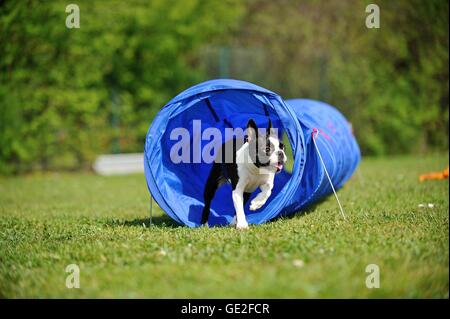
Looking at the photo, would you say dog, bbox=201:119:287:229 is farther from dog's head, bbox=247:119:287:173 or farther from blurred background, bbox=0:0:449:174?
blurred background, bbox=0:0:449:174

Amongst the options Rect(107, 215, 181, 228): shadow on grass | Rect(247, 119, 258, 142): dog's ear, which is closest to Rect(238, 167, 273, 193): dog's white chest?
Rect(247, 119, 258, 142): dog's ear

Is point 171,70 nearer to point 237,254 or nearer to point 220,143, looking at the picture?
point 220,143

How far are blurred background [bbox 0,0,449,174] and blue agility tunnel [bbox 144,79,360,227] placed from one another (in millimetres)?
5562

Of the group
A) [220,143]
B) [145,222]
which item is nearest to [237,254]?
[145,222]

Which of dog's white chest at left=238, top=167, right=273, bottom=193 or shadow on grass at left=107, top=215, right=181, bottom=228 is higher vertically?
dog's white chest at left=238, top=167, right=273, bottom=193

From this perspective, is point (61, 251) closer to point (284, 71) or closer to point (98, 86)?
point (98, 86)

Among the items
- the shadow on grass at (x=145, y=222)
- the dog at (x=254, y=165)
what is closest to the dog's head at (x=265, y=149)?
the dog at (x=254, y=165)

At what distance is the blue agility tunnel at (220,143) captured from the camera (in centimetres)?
605

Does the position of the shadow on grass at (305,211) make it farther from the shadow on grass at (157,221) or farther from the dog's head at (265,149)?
the dog's head at (265,149)

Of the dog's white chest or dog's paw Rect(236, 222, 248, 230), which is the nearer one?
dog's paw Rect(236, 222, 248, 230)

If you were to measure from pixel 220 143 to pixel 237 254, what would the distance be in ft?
10.4

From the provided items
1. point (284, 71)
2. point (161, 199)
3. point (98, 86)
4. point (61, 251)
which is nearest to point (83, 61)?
point (98, 86)

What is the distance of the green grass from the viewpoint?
12.5ft

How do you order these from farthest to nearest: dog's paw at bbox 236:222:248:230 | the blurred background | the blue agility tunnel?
the blurred background
the blue agility tunnel
dog's paw at bbox 236:222:248:230
